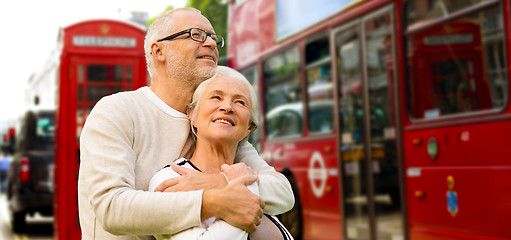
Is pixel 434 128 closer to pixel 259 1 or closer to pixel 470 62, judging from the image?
pixel 470 62

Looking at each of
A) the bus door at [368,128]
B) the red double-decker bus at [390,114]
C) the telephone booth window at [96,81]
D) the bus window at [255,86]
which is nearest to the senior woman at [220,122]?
the red double-decker bus at [390,114]

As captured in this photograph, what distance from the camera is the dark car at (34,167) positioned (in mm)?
10562

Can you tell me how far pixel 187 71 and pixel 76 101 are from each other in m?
5.26

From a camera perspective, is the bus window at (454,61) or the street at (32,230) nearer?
the bus window at (454,61)

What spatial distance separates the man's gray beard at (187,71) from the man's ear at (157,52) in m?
0.04

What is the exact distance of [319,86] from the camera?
23.2 ft

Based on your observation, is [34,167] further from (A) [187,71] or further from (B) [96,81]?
(A) [187,71]

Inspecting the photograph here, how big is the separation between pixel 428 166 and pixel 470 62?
2.92 ft

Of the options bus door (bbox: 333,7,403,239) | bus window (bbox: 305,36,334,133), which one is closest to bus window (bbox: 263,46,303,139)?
bus window (bbox: 305,36,334,133)

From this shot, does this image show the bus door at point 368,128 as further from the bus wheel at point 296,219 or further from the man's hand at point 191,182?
the man's hand at point 191,182

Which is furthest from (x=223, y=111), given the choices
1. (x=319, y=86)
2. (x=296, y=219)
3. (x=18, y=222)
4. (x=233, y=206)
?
(x=18, y=222)

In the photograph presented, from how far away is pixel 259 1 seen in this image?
28.5 feet

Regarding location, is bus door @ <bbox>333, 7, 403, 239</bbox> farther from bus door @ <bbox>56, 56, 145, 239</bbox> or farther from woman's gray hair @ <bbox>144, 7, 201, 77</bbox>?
woman's gray hair @ <bbox>144, 7, 201, 77</bbox>

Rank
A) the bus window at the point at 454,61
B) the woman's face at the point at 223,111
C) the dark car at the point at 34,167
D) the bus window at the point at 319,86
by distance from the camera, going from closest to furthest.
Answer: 1. the woman's face at the point at 223,111
2. the bus window at the point at 454,61
3. the bus window at the point at 319,86
4. the dark car at the point at 34,167
